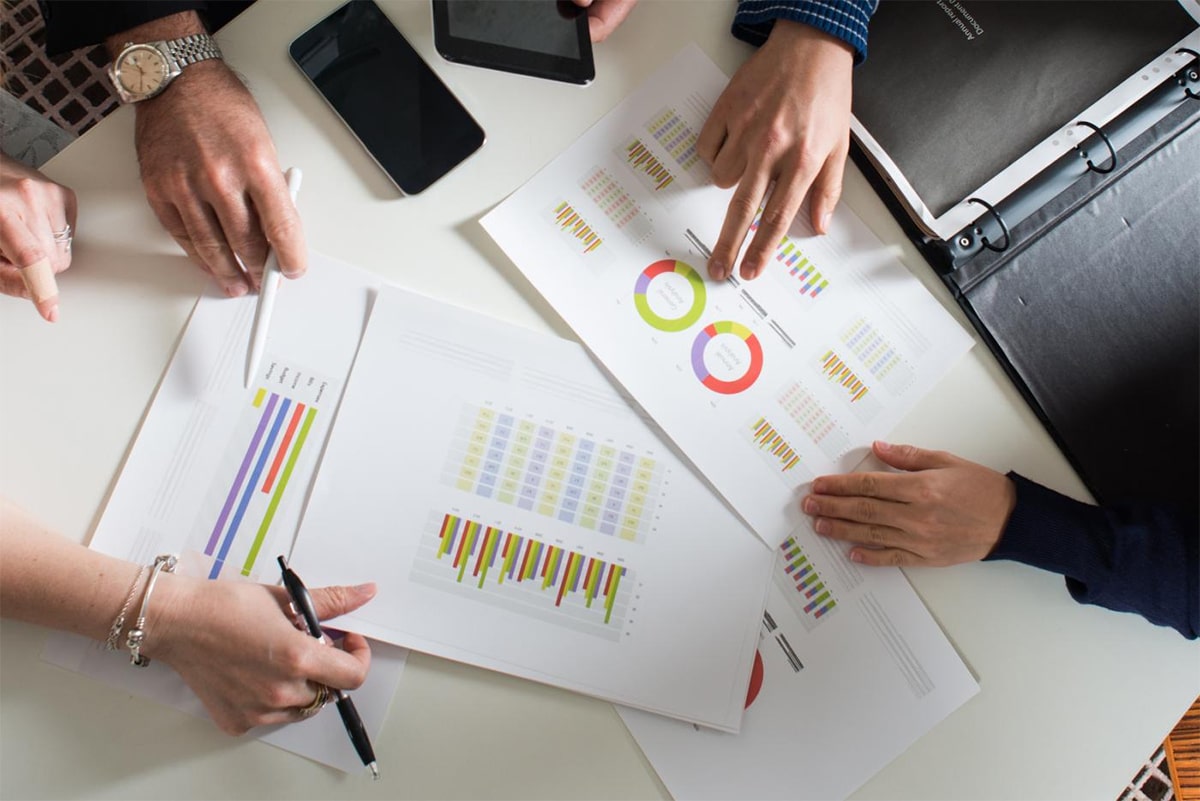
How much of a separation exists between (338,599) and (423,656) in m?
0.10

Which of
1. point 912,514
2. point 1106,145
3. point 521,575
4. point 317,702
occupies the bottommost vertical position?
point 317,702

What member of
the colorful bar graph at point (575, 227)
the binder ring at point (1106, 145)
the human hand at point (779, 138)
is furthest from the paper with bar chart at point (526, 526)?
the binder ring at point (1106, 145)

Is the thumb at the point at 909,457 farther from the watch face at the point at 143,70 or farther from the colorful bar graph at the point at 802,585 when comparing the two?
the watch face at the point at 143,70

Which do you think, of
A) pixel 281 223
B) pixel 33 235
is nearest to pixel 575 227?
pixel 281 223

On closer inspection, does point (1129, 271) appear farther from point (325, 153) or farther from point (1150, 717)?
point (325, 153)

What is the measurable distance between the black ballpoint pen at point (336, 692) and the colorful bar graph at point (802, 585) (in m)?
0.42

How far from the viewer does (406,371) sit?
822mm

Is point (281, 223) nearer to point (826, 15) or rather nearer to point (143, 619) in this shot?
point (143, 619)

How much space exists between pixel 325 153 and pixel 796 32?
509mm

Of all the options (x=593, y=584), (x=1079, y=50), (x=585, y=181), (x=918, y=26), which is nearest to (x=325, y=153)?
(x=585, y=181)

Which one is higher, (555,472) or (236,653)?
(555,472)

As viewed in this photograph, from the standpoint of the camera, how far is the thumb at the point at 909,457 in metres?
0.87

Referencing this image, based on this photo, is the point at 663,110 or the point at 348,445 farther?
the point at 663,110

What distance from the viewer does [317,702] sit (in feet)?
2.48
